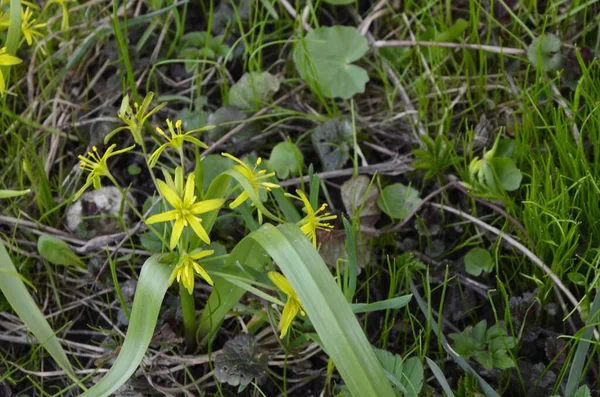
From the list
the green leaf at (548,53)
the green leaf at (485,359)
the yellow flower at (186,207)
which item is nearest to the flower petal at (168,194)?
the yellow flower at (186,207)

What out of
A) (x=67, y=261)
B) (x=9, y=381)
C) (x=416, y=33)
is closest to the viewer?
(x=9, y=381)

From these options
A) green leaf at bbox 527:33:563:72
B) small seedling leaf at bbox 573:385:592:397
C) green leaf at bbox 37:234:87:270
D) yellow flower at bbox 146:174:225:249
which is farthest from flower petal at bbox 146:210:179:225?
green leaf at bbox 527:33:563:72

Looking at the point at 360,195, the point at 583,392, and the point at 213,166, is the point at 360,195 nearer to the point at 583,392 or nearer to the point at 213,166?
the point at 213,166

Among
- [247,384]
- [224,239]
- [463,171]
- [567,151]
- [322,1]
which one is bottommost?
[247,384]

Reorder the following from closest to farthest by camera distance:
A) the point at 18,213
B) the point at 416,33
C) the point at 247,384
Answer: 1. the point at 247,384
2. the point at 18,213
3. the point at 416,33

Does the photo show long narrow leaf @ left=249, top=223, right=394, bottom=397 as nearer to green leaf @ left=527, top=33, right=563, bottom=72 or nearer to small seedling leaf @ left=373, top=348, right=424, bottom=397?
small seedling leaf @ left=373, top=348, right=424, bottom=397

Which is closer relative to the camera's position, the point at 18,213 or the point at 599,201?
the point at 599,201

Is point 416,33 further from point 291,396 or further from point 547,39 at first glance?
point 291,396

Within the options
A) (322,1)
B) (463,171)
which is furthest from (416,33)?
(463,171)
